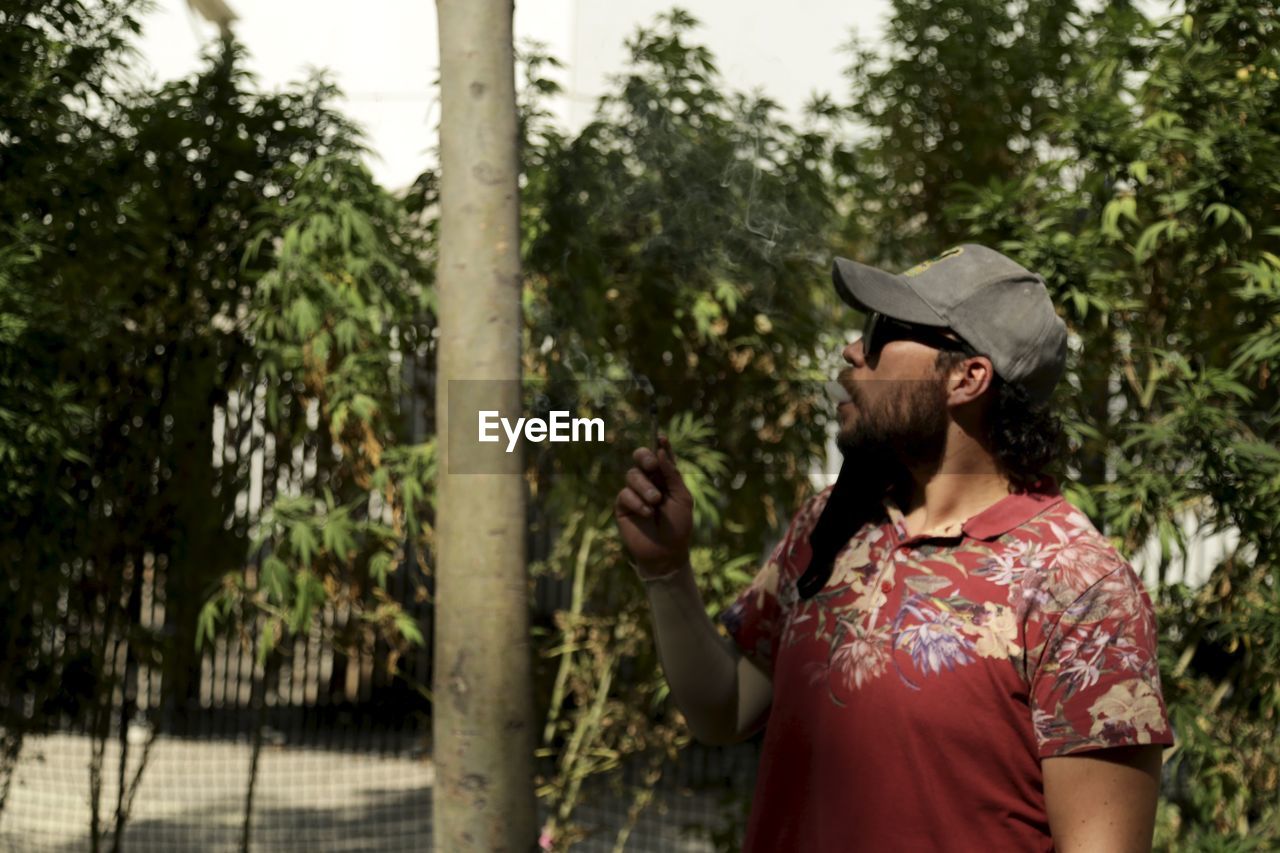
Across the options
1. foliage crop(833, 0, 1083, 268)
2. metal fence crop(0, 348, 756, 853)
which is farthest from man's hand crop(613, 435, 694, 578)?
foliage crop(833, 0, 1083, 268)

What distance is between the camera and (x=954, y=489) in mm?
1923

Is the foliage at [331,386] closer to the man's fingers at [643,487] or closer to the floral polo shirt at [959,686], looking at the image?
the man's fingers at [643,487]

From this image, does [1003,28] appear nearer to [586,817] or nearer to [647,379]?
[647,379]

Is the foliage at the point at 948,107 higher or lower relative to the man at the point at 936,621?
higher

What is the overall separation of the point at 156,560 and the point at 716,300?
1.85m

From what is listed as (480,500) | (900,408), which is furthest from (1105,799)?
(480,500)

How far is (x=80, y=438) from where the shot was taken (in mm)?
3889

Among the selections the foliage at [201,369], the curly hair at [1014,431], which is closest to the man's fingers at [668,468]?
the curly hair at [1014,431]

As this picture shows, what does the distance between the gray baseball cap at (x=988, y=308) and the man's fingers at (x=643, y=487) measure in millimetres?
366

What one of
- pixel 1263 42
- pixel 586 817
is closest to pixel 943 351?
pixel 1263 42

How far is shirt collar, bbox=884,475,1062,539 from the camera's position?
5.99 ft

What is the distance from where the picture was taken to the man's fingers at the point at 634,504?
1979 mm

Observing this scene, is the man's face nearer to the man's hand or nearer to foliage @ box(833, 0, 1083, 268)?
the man's hand

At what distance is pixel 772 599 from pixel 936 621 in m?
0.36
